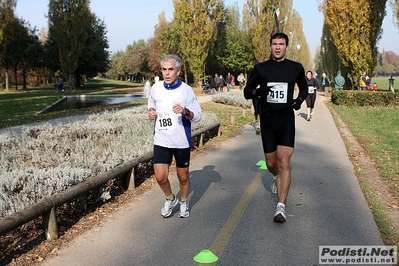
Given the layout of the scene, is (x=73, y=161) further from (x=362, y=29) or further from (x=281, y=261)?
(x=362, y=29)

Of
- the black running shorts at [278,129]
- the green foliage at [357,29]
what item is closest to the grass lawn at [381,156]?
the black running shorts at [278,129]

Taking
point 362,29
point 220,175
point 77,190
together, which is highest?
point 362,29

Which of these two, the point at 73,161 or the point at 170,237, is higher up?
the point at 73,161

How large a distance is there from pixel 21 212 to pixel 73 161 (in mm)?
2327

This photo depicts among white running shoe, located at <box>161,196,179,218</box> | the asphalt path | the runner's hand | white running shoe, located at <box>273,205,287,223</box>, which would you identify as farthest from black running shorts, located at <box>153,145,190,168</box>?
the runner's hand

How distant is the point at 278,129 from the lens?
491cm

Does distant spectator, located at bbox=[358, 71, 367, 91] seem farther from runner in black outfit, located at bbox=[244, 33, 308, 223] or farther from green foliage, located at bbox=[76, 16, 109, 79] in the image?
green foliage, located at bbox=[76, 16, 109, 79]

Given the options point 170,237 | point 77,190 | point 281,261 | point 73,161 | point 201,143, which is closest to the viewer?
point 281,261

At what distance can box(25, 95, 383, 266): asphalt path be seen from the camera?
3934 mm

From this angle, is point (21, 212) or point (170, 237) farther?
point (170, 237)

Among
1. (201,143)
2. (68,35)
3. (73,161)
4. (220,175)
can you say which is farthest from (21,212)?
(68,35)

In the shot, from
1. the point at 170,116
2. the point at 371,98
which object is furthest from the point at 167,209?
the point at 371,98

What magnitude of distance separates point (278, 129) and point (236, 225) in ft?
4.19

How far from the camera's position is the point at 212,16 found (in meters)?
41.6
